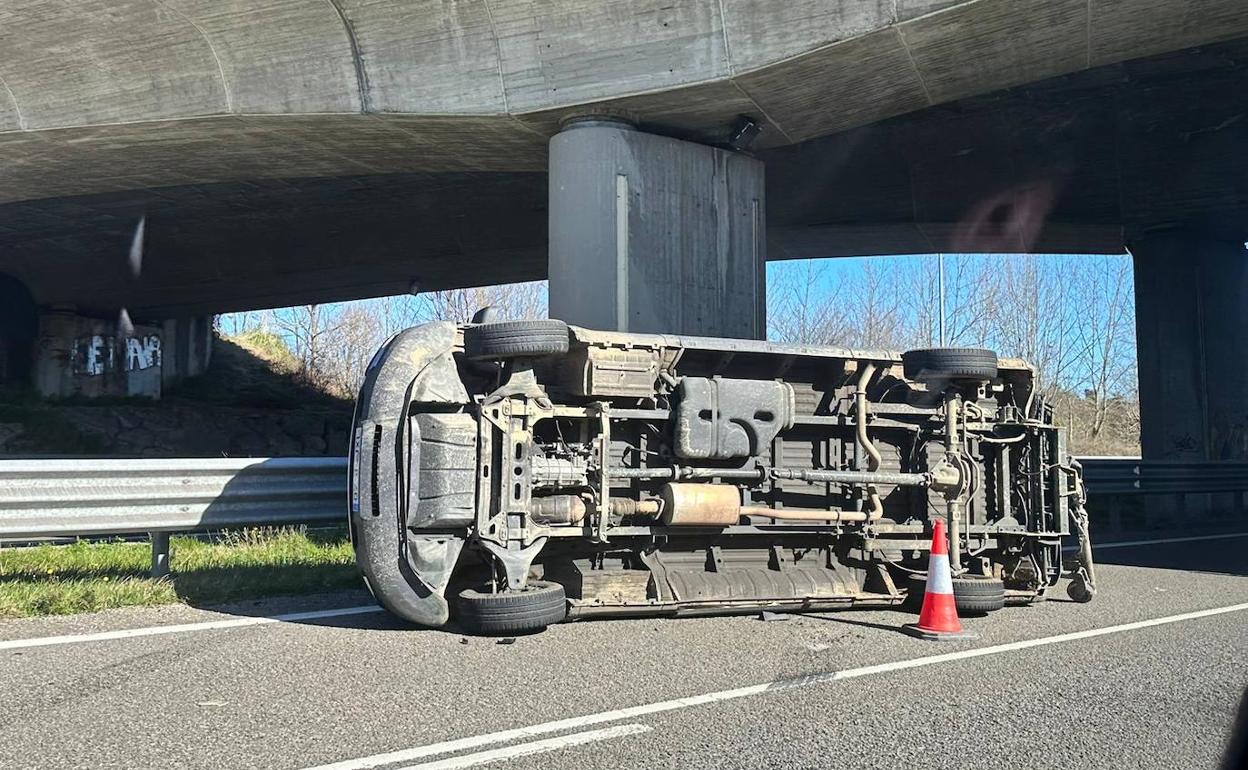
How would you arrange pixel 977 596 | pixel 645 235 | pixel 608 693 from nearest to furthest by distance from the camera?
pixel 608 693, pixel 977 596, pixel 645 235

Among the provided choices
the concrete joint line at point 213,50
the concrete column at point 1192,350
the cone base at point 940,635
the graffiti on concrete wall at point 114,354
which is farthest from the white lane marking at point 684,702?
the graffiti on concrete wall at point 114,354

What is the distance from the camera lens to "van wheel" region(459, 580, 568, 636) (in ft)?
18.0

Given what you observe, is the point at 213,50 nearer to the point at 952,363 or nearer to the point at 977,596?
the point at 952,363

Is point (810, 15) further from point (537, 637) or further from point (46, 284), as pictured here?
point (46, 284)

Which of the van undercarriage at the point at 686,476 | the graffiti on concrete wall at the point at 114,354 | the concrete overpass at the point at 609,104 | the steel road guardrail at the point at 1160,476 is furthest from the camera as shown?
the graffiti on concrete wall at the point at 114,354

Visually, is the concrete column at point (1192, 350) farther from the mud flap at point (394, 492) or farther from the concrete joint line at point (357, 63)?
the mud flap at point (394, 492)

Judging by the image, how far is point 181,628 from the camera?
5.53 metres

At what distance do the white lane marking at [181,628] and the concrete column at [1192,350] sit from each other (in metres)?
17.4

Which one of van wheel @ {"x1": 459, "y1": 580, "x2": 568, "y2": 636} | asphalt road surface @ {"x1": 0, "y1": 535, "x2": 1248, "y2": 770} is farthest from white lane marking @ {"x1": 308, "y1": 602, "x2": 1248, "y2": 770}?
van wheel @ {"x1": 459, "y1": 580, "x2": 568, "y2": 636}

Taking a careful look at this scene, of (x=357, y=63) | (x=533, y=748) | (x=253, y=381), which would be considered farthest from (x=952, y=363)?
(x=253, y=381)

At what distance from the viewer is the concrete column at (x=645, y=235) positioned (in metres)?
10.7

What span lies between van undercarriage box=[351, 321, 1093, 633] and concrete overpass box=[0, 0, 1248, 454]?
410cm

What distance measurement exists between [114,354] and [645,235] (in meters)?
26.3

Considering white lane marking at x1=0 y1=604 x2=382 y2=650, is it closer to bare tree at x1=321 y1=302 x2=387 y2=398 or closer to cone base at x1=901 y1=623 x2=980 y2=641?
cone base at x1=901 y1=623 x2=980 y2=641
